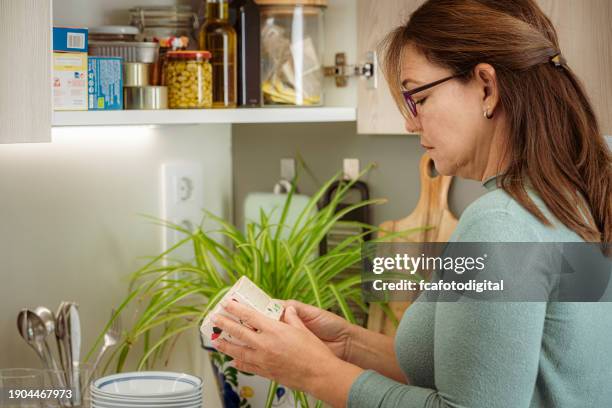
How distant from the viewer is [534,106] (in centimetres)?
112

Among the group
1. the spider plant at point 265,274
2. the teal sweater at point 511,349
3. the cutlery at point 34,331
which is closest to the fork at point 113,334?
the spider plant at point 265,274

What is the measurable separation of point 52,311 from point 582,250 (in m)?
1.15

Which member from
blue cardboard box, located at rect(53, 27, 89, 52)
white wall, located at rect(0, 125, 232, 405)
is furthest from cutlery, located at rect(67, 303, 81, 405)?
blue cardboard box, located at rect(53, 27, 89, 52)

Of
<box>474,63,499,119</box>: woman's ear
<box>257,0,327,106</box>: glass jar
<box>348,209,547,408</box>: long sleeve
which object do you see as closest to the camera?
<box>348,209,547,408</box>: long sleeve

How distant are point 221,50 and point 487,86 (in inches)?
34.2

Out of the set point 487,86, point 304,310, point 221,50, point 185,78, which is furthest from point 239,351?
point 221,50

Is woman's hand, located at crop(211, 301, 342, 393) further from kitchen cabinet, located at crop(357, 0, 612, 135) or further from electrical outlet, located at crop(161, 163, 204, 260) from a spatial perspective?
electrical outlet, located at crop(161, 163, 204, 260)

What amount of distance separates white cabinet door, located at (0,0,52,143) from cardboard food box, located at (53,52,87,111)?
161mm

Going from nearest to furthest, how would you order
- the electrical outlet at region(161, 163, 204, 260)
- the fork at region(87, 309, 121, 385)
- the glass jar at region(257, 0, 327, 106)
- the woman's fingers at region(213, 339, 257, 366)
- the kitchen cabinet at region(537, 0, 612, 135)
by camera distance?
the woman's fingers at region(213, 339, 257, 366) → the kitchen cabinet at region(537, 0, 612, 135) → the fork at region(87, 309, 121, 385) → the glass jar at region(257, 0, 327, 106) → the electrical outlet at region(161, 163, 204, 260)

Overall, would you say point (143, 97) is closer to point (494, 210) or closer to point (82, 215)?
point (82, 215)

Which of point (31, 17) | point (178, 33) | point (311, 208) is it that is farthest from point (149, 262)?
point (31, 17)

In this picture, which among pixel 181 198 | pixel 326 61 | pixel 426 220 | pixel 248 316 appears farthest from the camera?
pixel 181 198

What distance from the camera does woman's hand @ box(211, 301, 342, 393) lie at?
1179 mm

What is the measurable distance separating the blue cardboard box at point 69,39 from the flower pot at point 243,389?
2.12ft
